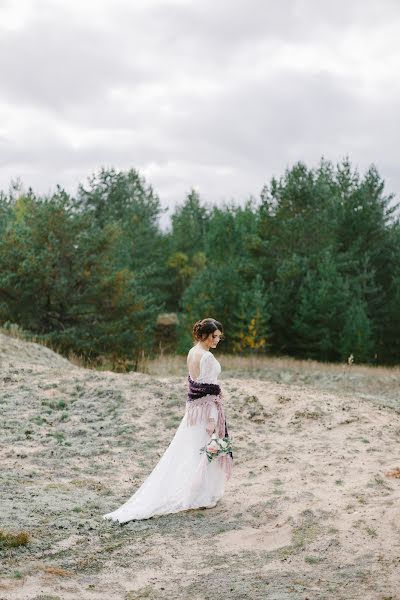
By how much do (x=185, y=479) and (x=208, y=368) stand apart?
4.04 feet

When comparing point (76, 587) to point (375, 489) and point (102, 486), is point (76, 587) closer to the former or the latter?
point (102, 486)

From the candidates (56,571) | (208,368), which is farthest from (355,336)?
(56,571)

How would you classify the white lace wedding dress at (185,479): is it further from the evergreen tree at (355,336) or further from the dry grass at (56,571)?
the evergreen tree at (355,336)

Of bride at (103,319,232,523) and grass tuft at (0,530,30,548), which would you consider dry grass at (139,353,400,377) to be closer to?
bride at (103,319,232,523)

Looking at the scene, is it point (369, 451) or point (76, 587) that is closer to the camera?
point (76, 587)

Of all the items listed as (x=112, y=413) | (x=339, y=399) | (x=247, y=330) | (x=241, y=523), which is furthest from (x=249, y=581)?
(x=247, y=330)

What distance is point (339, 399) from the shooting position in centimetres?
1189

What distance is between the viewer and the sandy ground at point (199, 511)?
16.8ft

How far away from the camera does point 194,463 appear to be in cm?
677

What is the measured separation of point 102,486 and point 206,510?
1621mm

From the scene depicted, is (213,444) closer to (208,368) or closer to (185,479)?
(185,479)

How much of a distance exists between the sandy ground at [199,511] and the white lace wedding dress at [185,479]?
149 mm

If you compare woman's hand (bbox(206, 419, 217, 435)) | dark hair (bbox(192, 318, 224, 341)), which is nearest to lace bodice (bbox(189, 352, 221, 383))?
dark hair (bbox(192, 318, 224, 341))

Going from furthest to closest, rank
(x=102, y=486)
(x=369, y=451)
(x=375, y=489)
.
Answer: (x=369, y=451) < (x=102, y=486) < (x=375, y=489)
